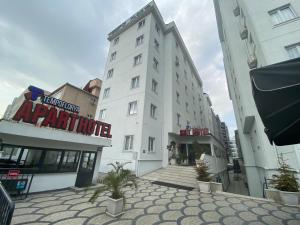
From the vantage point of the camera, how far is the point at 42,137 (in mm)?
7215

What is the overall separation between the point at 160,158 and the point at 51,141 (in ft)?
35.4

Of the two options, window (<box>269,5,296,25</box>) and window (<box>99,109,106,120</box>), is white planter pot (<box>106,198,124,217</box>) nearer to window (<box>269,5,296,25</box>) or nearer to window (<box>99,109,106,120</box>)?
window (<box>269,5,296,25</box>)

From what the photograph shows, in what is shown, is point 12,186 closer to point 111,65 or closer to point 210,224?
point 210,224

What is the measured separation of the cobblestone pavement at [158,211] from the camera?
4.60 meters

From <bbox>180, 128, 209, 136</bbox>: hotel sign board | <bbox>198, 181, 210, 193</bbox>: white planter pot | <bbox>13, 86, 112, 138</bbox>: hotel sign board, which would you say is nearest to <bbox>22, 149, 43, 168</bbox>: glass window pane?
<bbox>13, 86, 112, 138</bbox>: hotel sign board

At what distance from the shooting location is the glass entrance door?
9211 mm

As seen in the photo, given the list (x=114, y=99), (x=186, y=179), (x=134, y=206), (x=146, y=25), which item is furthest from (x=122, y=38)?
(x=134, y=206)

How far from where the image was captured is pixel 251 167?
538 inches

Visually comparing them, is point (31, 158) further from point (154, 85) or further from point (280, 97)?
point (154, 85)

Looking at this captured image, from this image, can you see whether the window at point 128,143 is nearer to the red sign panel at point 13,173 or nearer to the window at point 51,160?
the window at point 51,160

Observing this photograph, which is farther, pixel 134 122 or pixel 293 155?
pixel 134 122

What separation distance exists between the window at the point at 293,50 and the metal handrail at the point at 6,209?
12602mm

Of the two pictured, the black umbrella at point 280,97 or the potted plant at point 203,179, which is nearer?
the black umbrella at point 280,97

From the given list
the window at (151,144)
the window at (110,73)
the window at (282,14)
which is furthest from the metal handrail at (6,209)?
the window at (110,73)
